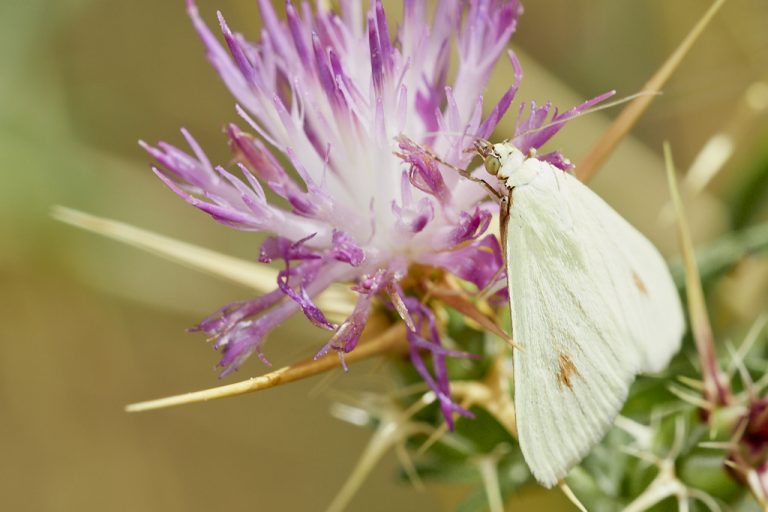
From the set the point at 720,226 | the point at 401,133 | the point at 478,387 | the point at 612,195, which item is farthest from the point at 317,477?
the point at 401,133

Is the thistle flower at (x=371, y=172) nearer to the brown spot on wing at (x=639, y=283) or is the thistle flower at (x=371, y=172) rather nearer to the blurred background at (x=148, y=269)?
the brown spot on wing at (x=639, y=283)

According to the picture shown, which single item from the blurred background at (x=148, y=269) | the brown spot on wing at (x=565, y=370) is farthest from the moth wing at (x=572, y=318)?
the blurred background at (x=148, y=269)

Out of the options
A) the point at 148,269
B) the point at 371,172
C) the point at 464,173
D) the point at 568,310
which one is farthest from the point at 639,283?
the point at 148,269

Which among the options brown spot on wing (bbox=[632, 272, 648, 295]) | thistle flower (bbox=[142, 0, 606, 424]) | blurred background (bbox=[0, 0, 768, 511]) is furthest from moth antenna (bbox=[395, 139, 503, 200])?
blurred background (bbox=[0, 0, 768, 511])

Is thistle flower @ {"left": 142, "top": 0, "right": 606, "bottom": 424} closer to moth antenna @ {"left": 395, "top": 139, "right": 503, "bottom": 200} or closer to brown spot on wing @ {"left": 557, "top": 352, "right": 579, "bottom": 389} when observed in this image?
moth antenna @ {"left": 395, "top": 139, "right": 503, "bottom": 200}

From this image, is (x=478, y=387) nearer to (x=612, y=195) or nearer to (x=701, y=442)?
(x=701, y=442)

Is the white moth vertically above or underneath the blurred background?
above

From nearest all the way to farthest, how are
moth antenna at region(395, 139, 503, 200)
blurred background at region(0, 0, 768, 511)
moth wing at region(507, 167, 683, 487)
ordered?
moth wing at region(507, 167, 683, 487), moth antenna at region(395, 139, 503, 200), blurred background at region(0, 0, 768, 511)

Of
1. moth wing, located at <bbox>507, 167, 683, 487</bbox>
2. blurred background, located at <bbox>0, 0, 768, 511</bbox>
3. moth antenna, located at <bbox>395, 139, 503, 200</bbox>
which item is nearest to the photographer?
moth wing, located at <bbox>507, 167, 683, 487</bbox>

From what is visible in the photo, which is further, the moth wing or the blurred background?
the blurred background
